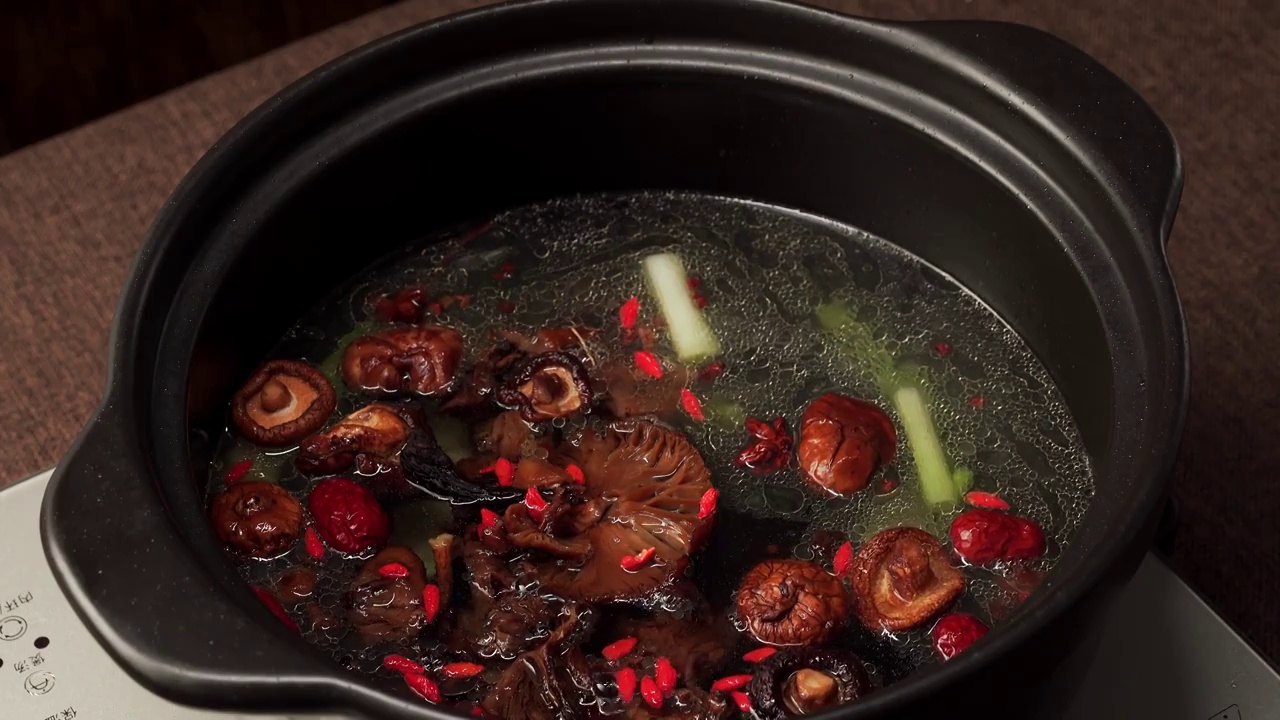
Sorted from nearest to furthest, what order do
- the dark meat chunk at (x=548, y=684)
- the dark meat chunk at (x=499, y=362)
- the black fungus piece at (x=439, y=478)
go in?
the dark meat chunk at (x=548, y=684) < the black fungus piece at (x=439, y=478) < the dark meat chunk at (x=499, y=362)

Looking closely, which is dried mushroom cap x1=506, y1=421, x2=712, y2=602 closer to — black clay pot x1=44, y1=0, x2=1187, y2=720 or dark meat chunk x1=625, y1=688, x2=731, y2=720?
dark meat chunk x1=625, y1=688, x2=731, y2=720

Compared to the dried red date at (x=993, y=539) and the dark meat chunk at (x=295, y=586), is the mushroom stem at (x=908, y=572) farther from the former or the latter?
the dark meat chunk at (x=295, y=586)

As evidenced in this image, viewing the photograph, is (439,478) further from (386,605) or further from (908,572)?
(908,572)

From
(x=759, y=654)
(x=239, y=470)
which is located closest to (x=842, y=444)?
(x=759, y=654)

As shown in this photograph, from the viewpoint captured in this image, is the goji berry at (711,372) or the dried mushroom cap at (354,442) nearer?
the dried mushroom cap at (354,442)

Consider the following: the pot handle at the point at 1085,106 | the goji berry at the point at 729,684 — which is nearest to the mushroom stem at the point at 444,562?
the goji berry at the point at 729,684

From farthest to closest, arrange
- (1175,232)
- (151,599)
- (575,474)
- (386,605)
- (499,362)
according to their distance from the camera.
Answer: (1175,232)
(499,362)
(575,474)
(386,605)
(151,599)

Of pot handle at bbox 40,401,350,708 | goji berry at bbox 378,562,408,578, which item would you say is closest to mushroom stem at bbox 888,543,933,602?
goji berry at bbox 378,562,408,578
